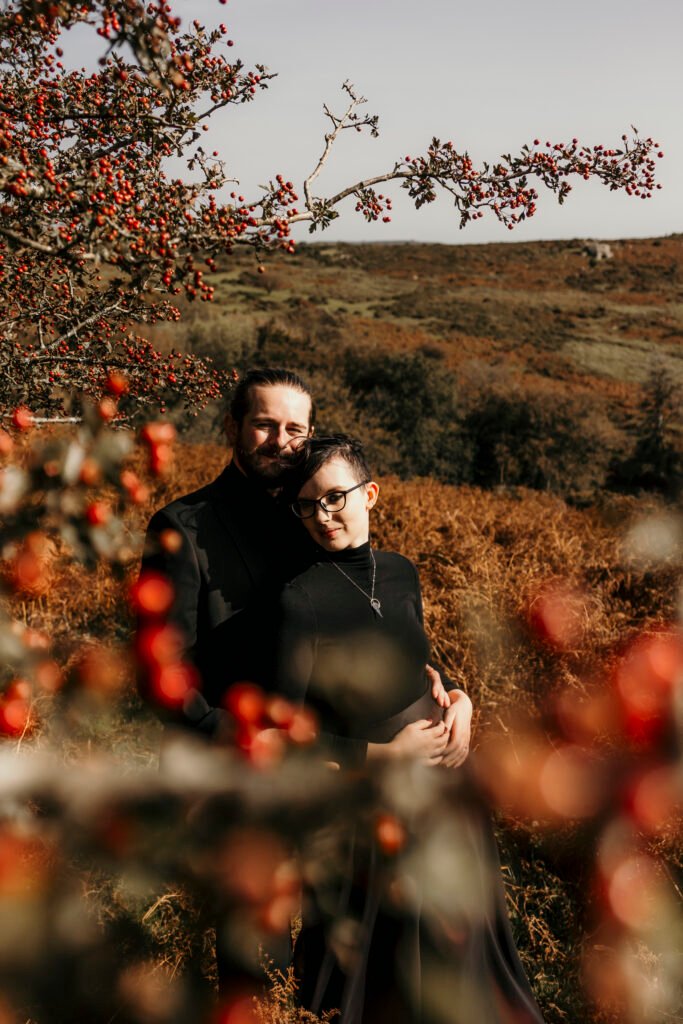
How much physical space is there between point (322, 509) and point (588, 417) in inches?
657

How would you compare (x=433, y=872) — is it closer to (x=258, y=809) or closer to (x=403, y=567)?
(x=258, y=809)

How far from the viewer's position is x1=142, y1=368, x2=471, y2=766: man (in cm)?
195

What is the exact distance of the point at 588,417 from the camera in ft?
55.7

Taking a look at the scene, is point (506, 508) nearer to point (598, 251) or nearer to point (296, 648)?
point (296, 648)

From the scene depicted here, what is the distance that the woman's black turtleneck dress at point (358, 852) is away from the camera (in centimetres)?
176

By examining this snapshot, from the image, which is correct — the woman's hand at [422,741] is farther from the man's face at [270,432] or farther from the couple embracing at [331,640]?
the man's face at [270,432]

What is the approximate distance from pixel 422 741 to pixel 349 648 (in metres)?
0.34

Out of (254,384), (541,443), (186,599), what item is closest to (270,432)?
(254,384)

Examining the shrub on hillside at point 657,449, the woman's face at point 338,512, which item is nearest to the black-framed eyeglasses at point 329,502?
the woman's face at point 338,512

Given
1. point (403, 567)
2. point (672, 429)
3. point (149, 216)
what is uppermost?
point (149, 216)

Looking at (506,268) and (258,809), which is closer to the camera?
(258,809)

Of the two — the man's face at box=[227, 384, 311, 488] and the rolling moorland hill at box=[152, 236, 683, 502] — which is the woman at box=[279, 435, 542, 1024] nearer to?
the man's face at box=[227, 384, 311, 488]

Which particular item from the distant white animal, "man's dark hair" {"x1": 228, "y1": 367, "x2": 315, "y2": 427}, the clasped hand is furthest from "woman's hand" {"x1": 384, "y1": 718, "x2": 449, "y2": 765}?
the distant white animal

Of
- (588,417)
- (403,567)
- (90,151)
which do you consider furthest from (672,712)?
(588,417)
